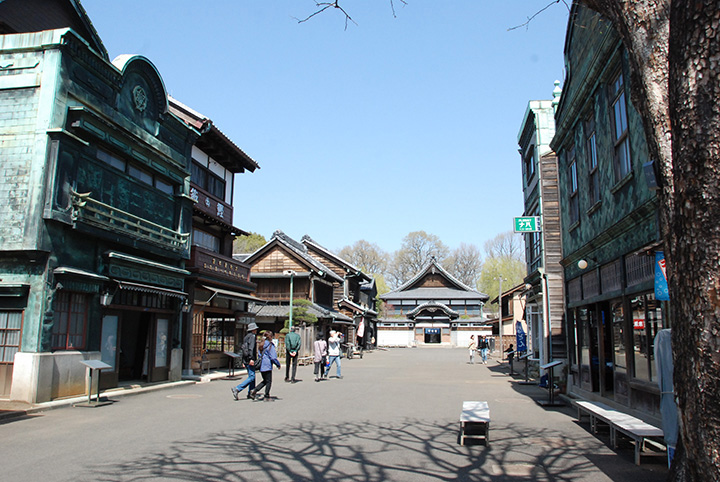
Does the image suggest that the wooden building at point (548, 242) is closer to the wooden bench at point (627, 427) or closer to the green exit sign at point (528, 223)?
the green exit sign at point (528, 223)

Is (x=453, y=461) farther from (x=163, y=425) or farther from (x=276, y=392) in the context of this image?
(x=276, y=392)

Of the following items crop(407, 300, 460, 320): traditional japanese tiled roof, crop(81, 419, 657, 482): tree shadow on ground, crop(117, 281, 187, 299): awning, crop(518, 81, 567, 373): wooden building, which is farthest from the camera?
crop(407, 300, 460, 320): traditional japanese tiled roof

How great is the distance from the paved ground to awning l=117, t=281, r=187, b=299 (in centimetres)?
305

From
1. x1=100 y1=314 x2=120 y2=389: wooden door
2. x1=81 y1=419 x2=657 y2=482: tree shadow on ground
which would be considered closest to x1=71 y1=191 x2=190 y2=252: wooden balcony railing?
x1=100 y1=314 x2=120 y2=389: wooden door

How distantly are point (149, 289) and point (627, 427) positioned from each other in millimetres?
13118

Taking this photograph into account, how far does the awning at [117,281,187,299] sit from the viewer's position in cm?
1515

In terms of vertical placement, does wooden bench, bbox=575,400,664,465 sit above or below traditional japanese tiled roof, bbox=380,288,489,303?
below

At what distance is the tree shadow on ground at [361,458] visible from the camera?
672 centimetres

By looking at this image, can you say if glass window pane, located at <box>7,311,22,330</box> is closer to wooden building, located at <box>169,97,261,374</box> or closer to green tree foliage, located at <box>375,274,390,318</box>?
wooden building, located at <box>169,97,261,374</box>

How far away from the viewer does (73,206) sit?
13.7 m

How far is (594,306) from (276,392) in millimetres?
9341

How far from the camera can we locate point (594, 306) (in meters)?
14.3

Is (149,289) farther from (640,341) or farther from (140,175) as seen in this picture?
(640,341)

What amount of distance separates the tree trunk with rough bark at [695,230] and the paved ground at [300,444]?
4.08 metres
